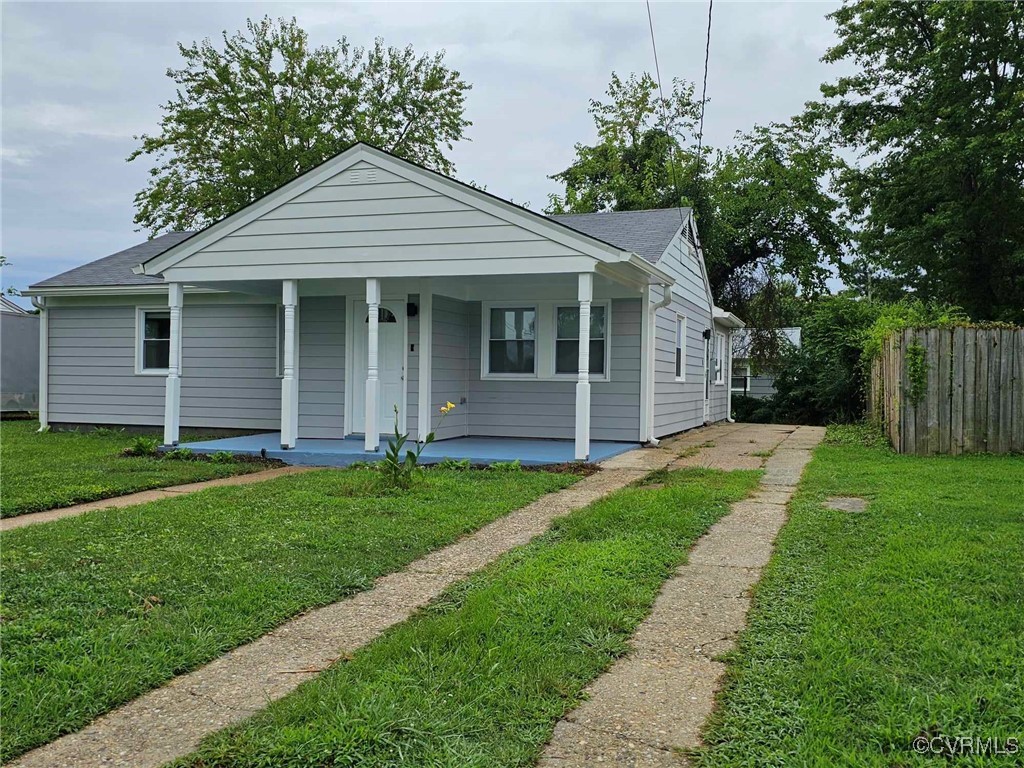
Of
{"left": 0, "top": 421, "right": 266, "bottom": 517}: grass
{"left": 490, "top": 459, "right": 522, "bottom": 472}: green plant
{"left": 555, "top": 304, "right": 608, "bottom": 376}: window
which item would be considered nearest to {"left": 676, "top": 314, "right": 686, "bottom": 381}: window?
{"left": 555, "top": 304, "right": 608, "bottom": 376}: window

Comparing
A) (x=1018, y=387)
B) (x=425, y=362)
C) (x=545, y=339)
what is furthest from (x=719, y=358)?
(x=425, y=362)

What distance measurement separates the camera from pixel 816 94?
25922 mm

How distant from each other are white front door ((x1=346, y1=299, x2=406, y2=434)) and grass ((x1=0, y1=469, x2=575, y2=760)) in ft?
13.3

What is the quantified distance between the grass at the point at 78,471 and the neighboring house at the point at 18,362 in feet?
22.0

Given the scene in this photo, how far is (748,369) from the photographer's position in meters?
26.0

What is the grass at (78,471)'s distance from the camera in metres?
7.51

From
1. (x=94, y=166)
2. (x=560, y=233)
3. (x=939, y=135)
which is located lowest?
(x=560, y=233)

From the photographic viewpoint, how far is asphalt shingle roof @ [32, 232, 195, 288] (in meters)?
14.8

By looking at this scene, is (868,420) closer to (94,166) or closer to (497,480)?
(497,480)

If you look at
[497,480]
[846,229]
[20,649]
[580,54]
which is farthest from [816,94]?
[20,649]

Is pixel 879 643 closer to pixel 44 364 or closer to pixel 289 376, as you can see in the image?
pixel 289 376

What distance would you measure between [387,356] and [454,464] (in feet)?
10.2

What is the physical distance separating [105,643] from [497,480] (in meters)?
5.34

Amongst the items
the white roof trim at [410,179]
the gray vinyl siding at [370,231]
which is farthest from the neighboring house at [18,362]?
the gray vinyl siding at [370,231]
